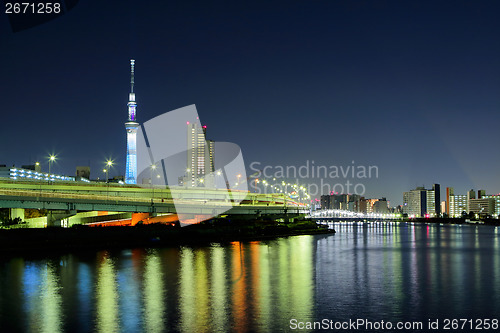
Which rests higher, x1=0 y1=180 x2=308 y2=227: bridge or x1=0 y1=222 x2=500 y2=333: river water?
x1=0 y1=180 x2=308 y2=227: bridge

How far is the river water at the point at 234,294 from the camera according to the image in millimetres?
21547

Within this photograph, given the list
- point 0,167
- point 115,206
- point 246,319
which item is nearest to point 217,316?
point 246,319

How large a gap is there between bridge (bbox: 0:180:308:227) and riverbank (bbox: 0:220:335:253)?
9.22 ft

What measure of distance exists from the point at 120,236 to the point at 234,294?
3356 centimetres

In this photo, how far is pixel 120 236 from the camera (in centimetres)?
5844

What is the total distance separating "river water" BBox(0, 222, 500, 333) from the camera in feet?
70.7

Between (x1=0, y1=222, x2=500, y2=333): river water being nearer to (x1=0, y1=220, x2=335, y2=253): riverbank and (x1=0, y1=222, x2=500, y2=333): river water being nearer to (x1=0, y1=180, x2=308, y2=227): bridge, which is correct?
(x1=0, y1=220, x2=335, y2=253): riverbank

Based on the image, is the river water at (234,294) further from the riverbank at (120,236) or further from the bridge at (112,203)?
the bridge at (112,203)

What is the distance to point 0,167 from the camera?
618ft

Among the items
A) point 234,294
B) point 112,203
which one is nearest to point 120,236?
point 112,203

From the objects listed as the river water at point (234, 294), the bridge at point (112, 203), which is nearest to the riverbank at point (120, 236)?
the bridge at point (112, 203)

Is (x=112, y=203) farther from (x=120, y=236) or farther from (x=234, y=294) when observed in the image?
(x=234, y=294)

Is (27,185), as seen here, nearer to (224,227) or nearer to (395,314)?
(224,227)

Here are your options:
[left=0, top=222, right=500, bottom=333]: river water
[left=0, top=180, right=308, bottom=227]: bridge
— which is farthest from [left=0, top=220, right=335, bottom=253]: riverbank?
[left=0, top=222, right=500, bottom=333]: river water
